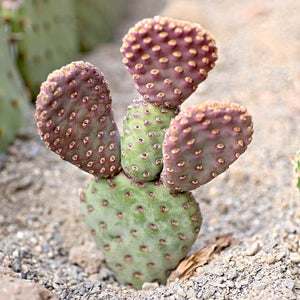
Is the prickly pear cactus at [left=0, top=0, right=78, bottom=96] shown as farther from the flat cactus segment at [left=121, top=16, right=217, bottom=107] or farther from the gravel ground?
the flat cactus segment at [left=121, top=16, right=217, bottom=107]

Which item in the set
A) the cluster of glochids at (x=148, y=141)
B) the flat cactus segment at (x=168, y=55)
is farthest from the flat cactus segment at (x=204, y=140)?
the flat cactus segment at (x=168, y=55)

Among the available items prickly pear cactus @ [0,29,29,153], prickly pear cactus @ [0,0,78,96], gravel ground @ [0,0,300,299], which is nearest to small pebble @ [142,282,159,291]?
gravel ground @ [0,0,300,299]

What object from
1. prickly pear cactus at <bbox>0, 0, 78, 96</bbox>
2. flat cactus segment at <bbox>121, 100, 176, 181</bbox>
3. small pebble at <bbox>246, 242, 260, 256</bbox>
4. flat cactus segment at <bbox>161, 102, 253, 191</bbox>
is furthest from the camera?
prickly pear cactus at <bbox>0, 0, 78, 96</bbox>

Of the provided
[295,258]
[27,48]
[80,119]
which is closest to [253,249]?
[295,258]

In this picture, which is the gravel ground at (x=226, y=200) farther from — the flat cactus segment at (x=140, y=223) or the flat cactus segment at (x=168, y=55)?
the flat cactus segment at (x=168, y=55)

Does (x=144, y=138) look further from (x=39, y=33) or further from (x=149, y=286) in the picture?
(x=39, y=33)
